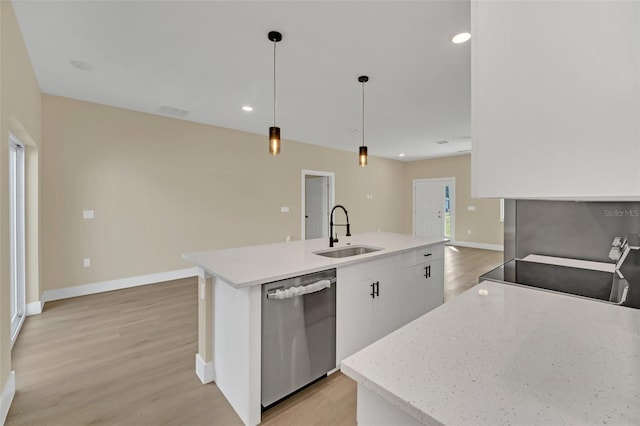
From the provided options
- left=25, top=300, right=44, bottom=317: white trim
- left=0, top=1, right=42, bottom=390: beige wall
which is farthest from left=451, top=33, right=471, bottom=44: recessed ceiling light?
left=25, top=300, right=44, bottom=317: white trim

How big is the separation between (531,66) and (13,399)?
3.09 metres

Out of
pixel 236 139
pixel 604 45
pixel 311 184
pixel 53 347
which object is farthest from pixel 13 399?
pixel 311 184

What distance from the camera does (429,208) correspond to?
845 centimetres

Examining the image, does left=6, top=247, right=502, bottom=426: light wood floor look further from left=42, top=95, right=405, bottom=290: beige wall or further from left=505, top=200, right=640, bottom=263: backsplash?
left=505, top=200, right=640, bottom=263: backsplash

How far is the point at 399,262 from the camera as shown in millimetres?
2539

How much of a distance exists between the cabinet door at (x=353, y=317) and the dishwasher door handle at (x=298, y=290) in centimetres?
19

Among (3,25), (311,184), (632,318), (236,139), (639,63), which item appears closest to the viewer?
(639,63)

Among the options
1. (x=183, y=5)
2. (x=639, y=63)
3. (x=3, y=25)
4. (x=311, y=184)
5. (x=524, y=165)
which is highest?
(x=183, y=5)

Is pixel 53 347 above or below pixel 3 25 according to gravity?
below

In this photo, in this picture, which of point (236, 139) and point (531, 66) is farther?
point (236, 139)

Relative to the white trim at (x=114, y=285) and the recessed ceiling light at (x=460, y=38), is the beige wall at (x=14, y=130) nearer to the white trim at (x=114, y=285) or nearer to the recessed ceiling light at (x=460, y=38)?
the white trim at (x=114, y=285)

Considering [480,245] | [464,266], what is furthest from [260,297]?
[480,245]

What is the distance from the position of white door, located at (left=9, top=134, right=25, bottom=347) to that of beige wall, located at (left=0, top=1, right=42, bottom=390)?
4.7 inches

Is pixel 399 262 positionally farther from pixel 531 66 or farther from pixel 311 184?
pixel 311 184
